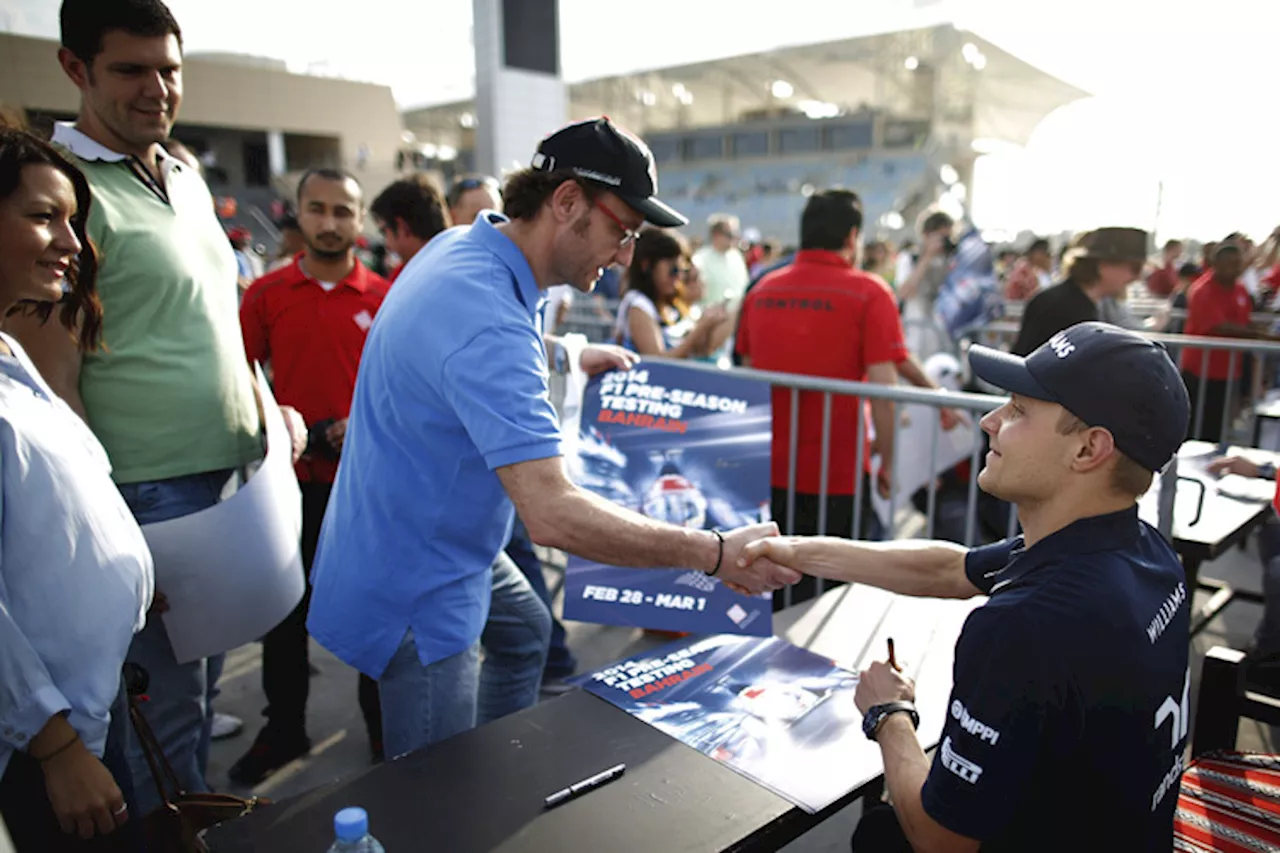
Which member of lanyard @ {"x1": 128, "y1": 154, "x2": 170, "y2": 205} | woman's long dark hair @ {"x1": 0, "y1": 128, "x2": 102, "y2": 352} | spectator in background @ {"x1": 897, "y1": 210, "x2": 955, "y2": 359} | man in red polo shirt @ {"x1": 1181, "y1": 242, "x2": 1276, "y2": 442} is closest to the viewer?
woman's long dark hair @ {"x1": 0, "y1": 128, "x2": 102, "y2": 352}

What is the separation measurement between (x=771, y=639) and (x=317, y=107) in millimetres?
42672

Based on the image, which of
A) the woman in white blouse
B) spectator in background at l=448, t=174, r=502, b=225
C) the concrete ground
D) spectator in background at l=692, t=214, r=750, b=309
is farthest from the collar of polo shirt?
spectator in background at l=692, t=214, r=750, b=309

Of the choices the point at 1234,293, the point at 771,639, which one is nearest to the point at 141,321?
the point at 771,639

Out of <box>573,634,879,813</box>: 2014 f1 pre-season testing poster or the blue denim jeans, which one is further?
the blue denim jeans

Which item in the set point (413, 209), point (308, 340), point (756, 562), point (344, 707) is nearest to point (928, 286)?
point (413, 209)

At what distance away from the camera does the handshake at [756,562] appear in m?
2.14

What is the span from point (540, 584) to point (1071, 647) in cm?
275

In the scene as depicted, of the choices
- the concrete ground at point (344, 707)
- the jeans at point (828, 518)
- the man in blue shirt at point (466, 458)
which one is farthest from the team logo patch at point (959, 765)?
the jeans at point (828, 518)

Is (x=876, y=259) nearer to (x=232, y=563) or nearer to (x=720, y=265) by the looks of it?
(x=720, y=265)

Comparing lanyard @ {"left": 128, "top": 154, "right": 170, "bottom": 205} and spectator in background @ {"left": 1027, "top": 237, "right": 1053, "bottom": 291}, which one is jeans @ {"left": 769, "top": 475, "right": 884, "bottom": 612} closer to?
lanyard @ {"left": 128, "top": 154, "right": 170, "bottom": 205}

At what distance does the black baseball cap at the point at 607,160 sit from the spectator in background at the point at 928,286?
6.56 meters

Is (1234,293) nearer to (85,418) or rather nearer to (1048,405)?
(1048,405)

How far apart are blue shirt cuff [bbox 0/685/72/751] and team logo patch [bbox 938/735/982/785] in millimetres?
1579

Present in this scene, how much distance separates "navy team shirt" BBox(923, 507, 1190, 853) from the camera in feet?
4.33
